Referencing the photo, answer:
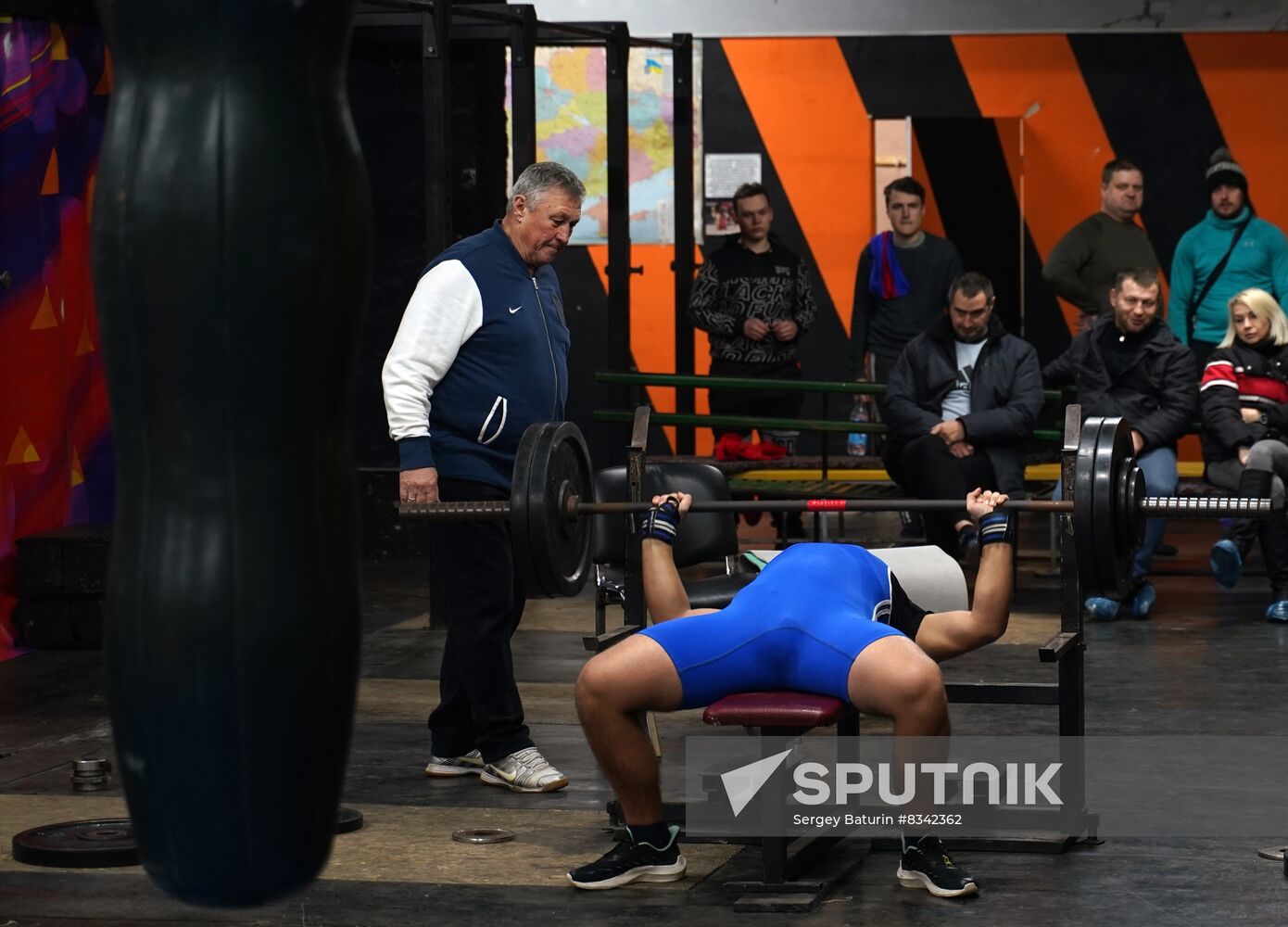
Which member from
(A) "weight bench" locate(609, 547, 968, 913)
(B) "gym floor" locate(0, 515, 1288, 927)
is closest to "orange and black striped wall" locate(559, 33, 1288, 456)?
Answer: (B) "gym floor" locate(0, 515, 1288, 927)

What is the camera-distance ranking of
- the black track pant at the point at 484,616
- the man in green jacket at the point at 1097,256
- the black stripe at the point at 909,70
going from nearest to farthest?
the black track pant at the point at 484,616 < the man in green jacket at the point at 1097,256 < the black stripe at the point at 909,70

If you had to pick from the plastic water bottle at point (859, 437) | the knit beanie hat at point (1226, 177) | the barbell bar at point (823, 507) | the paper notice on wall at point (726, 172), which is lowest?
the plastic water bottle at point (859, 437)

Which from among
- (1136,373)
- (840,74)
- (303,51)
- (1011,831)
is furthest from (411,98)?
(303,51)

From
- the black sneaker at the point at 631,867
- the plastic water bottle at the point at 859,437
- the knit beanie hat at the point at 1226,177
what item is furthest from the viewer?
the plastic water bottle at the point at 859,437

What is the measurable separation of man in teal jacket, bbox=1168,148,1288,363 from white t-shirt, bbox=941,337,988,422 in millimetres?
1596

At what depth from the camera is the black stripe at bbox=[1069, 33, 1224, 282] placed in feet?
33.2

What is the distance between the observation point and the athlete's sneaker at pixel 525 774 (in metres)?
4.42

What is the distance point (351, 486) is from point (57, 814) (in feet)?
11.3

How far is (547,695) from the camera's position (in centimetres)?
561

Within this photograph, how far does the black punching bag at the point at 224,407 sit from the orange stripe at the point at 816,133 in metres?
9.33

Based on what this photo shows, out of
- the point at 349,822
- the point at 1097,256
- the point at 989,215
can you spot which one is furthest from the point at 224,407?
the point at 989,215

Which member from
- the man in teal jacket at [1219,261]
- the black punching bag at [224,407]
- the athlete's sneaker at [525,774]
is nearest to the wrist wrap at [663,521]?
the athlete's sneaker at [525,774]

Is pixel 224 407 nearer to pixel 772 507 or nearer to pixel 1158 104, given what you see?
pixel 772 507

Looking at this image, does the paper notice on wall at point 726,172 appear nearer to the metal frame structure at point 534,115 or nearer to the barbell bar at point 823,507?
the metal frame structure at point 534,115
